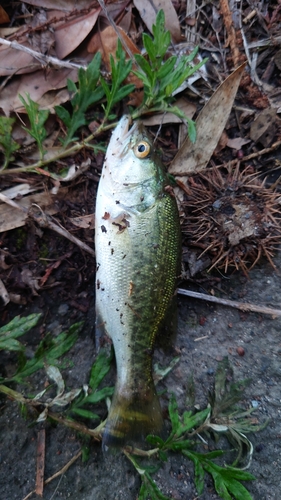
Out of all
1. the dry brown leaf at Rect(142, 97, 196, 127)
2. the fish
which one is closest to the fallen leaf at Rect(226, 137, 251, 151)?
the dry brown leaf at Rect(142, 97, 196, 127)

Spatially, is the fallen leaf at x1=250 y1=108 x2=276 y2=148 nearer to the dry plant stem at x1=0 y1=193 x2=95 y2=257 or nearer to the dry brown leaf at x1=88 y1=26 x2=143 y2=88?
the dry brown leaf at x1=88 y1=26 x2=143 y2=88

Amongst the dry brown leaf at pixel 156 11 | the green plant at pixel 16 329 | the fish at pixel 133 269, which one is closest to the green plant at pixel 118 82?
the fish at pixel 133 269

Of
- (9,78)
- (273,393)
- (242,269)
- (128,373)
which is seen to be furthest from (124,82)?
(273,393)

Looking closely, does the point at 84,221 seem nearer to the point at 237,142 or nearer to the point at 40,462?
the point at 237,142

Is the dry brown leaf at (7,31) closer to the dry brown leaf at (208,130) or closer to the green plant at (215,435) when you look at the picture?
the dry brown leaf at (208,130)

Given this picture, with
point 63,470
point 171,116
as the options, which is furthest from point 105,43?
point 63,470
